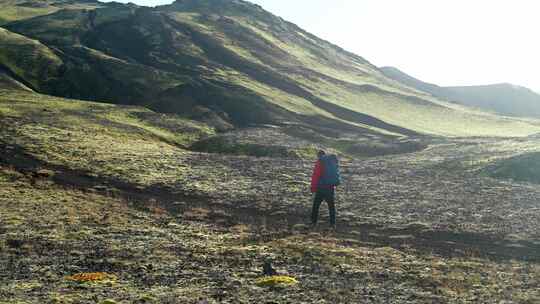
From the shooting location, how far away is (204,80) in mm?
134750

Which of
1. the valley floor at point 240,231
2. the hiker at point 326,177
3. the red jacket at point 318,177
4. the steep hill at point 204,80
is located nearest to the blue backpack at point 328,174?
the hiker at point 326,177

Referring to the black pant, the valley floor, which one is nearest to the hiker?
the black pant

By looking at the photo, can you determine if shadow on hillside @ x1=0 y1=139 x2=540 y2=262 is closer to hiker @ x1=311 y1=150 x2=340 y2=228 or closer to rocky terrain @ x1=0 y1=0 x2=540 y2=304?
rocky terrain @ x1=0 y1=0 x2=540 y2=304

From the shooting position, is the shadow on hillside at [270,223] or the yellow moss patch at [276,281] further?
the shadow on hillside at [270,223]

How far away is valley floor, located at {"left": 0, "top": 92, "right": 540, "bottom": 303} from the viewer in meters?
22.2

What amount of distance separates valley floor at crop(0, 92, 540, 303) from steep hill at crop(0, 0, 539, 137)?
1956 inches

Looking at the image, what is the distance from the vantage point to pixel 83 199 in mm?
40969

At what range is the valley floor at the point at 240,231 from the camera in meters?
22.2

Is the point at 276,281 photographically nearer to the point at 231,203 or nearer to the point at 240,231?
the point at 240,231

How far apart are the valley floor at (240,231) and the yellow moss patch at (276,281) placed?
44cm

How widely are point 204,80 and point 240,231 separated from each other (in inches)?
4121

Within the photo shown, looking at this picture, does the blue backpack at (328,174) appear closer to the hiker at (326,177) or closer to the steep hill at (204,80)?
the hiker at (326,177)

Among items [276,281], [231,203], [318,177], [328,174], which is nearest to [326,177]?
[328,174]

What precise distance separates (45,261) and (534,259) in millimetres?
25357
